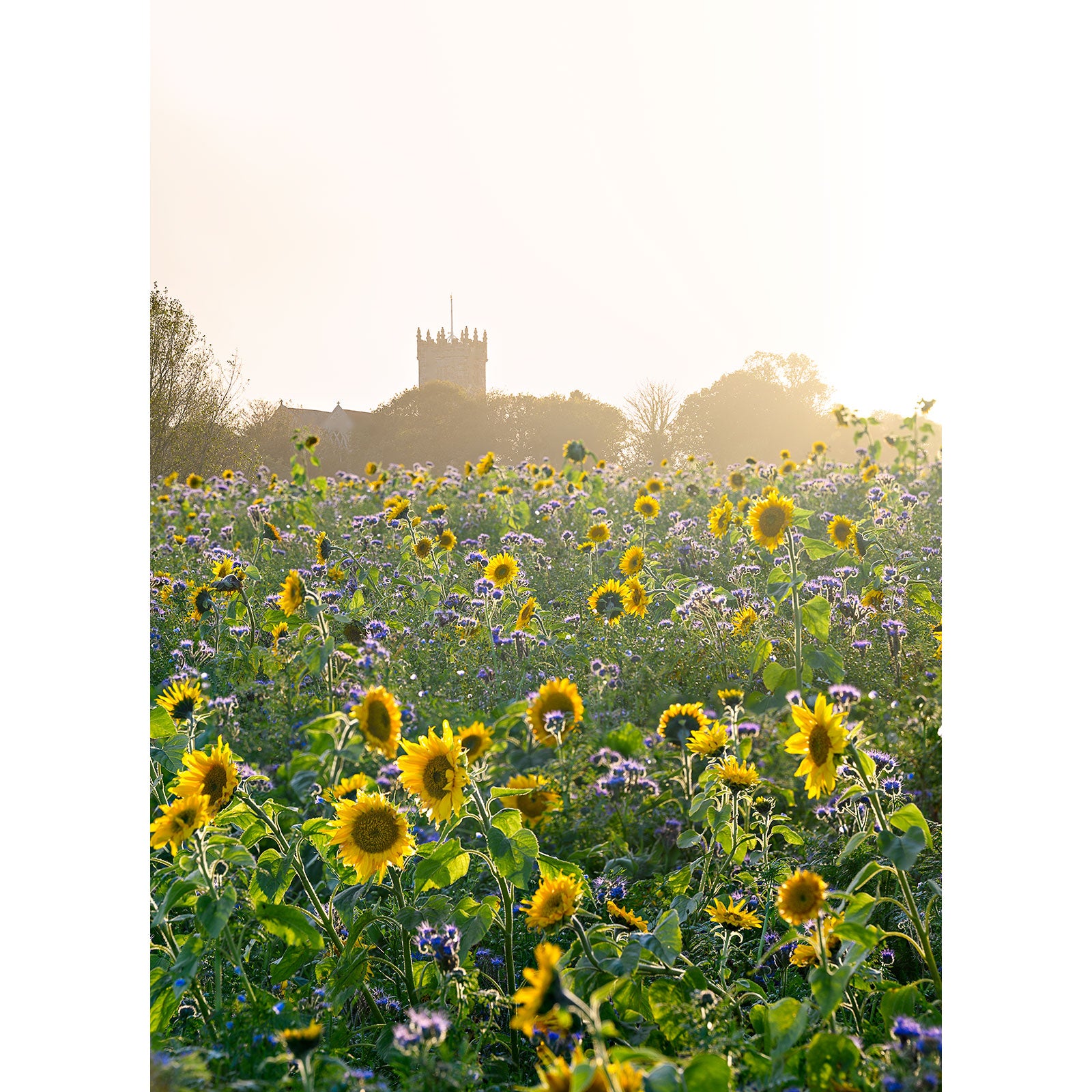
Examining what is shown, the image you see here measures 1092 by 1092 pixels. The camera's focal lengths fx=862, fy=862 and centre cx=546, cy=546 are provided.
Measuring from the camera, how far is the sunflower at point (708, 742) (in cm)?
141

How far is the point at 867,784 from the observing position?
1.21 metres

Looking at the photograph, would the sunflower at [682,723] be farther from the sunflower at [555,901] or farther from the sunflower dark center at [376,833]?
the sunflower dark center at [376,833]

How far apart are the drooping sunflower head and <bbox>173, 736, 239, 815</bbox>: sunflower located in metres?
1.39

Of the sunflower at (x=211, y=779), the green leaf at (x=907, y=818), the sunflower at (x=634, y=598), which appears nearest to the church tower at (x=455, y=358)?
the sunflower at (x=634, y=598)

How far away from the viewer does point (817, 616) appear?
5.64 ft

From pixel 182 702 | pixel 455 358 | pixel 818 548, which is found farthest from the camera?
pixel 455 358

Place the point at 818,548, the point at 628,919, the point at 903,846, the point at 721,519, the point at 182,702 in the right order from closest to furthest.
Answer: the point at 903,846 → the point at 628,919 → the point at 182,702 → the point at 818,548 → the point at 721,519

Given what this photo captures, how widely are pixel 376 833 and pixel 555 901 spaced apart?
0.91 feet

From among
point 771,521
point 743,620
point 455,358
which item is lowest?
point 743,620

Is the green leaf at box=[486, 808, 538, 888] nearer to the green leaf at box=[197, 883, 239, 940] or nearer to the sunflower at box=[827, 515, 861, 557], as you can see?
the green leaf at box=[197, 883, 239, 940]

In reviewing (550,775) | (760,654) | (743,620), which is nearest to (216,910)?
(550,775)

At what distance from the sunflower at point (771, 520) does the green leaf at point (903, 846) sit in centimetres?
70

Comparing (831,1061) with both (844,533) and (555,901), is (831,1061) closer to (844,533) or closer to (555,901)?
(555,901)

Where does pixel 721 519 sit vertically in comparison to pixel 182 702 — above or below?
above
